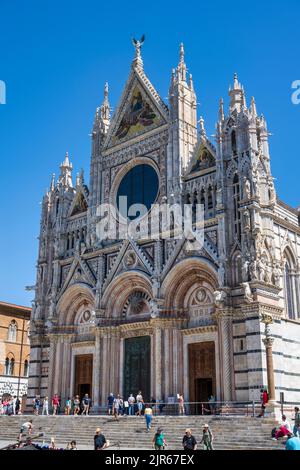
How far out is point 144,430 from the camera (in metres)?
23.3

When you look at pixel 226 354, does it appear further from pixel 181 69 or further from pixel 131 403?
pixel 181 69

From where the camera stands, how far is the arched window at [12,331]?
4945 cm

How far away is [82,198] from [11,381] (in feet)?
64.9

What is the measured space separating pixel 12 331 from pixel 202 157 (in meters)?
27.6

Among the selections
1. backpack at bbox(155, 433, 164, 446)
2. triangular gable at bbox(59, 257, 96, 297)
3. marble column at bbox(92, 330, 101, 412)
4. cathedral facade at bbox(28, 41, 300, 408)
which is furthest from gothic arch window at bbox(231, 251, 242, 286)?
backpack at bbox(155, 433, 164, 446)

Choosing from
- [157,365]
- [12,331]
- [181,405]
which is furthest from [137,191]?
[12,331]

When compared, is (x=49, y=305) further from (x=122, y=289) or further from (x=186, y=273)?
(x=186, y=273)

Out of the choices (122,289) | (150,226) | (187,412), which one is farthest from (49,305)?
(187,412)

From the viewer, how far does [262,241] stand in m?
26.7

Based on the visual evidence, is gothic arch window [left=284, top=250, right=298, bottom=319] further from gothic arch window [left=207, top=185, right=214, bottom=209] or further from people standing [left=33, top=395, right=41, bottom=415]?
people standing [left=33, top=395, right=41, bottom=415]

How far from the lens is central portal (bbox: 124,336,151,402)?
30547 mm

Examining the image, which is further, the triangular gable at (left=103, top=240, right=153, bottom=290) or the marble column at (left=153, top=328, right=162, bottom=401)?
the triangular gable at (left=103, top=240, right=153, bottom=290)

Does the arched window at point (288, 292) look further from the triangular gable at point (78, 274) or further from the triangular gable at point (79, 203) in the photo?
the triangular gable at point (79, 203)

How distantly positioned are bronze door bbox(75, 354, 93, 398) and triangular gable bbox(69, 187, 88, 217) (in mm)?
9987
